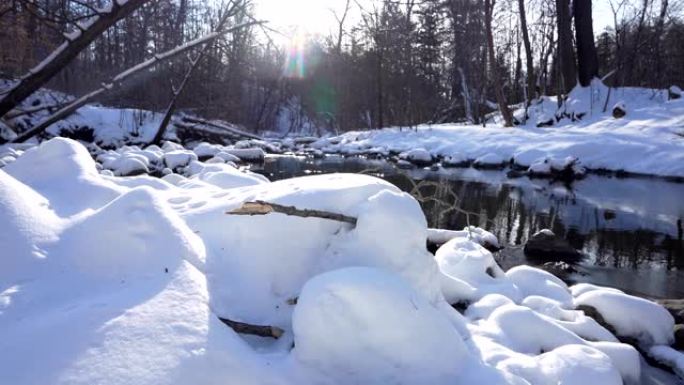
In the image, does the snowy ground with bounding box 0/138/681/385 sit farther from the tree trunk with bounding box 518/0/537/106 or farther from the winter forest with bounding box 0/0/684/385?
the tree trunk with bounding box 518/0/537/106

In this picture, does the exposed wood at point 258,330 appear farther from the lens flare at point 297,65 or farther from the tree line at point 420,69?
the lens flare at point 297,65

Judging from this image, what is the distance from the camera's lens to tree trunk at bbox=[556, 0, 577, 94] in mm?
16631

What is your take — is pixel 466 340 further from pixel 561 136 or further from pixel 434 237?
pixel 561 136

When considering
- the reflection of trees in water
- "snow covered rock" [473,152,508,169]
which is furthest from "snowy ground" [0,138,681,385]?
"snow covered rock" [473,152,508,169]

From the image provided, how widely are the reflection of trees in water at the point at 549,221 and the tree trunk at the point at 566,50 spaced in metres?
9.50

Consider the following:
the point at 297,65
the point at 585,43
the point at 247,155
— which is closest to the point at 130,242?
the point at 247,155

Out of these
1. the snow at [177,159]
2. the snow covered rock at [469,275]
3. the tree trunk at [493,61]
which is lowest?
the snow covered rock at [469,275]

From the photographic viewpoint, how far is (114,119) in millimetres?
14445

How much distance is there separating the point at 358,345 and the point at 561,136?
42.0ft

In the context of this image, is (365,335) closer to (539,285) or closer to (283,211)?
(283,211)

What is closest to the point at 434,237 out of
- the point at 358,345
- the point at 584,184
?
the point at 358,345

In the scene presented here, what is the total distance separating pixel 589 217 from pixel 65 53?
22.0 feet

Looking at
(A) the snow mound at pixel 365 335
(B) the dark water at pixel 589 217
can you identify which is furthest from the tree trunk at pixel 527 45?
(A) the snow mound at pixel 365 335

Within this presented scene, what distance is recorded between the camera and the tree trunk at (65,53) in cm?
321
